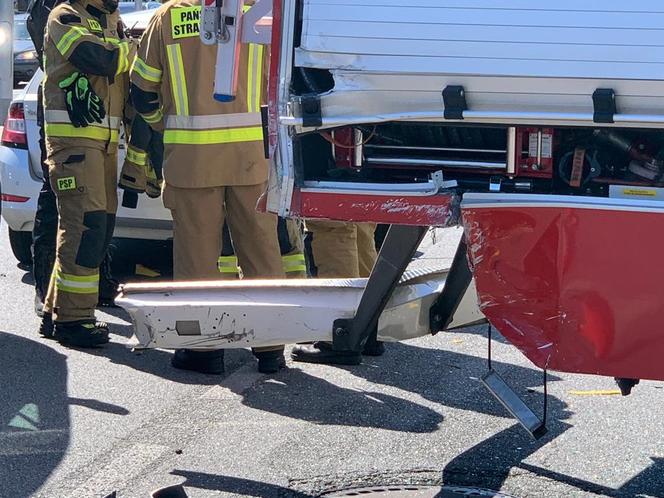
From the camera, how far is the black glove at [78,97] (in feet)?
19.8

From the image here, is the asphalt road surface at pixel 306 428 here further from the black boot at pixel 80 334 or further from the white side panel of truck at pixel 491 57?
the white side panel of truck at pixel 491 57

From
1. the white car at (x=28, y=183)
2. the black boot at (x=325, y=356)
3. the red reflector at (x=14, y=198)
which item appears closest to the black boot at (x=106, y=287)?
the white car at (x=28, y=183)

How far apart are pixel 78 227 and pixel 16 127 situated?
1555mm

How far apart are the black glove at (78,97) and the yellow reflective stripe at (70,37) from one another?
0.18m

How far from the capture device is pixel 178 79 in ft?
18.1

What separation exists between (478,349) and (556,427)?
1.21 m

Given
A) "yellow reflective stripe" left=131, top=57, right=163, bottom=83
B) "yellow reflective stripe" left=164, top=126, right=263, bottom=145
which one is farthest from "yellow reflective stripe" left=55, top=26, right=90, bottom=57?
"yellow reflective stripe" left=164, top=126, right=263, bottom=145

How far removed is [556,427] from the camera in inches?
197

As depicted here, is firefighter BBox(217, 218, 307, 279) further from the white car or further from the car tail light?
the car tail light

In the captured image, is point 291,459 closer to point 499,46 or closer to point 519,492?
point 519,492

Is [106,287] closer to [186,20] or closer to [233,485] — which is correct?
[186,20]

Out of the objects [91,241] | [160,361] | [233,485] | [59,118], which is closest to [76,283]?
[91,241]

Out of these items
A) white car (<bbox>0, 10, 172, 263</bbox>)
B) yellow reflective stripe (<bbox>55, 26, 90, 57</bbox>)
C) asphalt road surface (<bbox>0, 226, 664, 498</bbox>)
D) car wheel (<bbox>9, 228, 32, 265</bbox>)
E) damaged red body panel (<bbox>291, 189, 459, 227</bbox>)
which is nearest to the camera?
damaged red body panel (<bbox>291, 189, 459, 227</bbox>)

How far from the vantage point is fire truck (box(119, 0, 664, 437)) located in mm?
3514
